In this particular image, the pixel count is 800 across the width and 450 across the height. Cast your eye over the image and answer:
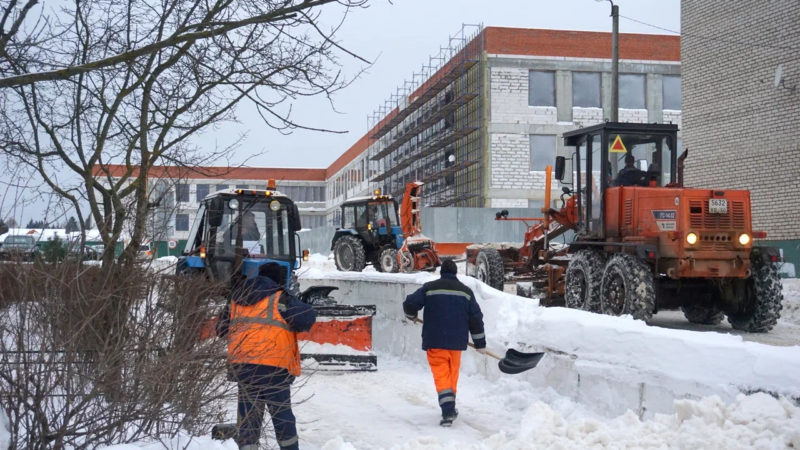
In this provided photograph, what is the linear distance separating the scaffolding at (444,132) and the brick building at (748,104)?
48.4 feet

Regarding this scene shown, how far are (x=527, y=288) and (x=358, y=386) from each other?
21.0 feet

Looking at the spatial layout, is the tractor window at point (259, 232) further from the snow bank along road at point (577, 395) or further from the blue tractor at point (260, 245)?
the snow bank along road at point (577, 395)

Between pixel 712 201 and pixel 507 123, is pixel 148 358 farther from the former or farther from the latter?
pixel 507 123

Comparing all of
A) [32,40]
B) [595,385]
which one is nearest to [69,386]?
[32,40]

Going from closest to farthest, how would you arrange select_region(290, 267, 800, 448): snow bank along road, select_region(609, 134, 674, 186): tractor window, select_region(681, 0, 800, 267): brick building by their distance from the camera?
select_region(290, 267, 800, 448): snow bank along road → select_region(609, 134, 674, 186): tractor window → select_region(681, 0, 800, 267): brick building

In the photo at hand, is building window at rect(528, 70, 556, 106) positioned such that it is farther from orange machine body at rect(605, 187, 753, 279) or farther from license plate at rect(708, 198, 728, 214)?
license plate at rect(708, 198, 728, 214)

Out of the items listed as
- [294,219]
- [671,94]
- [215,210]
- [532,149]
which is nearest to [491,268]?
[294,219]

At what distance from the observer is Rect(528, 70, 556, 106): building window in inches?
1480

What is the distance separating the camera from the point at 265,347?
5844 mm

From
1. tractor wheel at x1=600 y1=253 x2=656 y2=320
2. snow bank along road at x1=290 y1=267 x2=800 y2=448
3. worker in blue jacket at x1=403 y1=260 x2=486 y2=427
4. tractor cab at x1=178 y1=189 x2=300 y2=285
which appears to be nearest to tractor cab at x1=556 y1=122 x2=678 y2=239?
tractor wheel at x1=600 y1=253 x2=656 y2=320

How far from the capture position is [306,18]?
18.2 feet

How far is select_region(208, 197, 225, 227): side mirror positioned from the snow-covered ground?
9.65ft

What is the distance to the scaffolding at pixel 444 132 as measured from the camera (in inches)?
1495

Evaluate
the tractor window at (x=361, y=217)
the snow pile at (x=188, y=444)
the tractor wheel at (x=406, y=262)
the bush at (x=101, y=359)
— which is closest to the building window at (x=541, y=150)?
the tractor window at (x=361, y=217)
